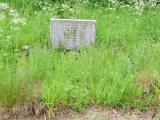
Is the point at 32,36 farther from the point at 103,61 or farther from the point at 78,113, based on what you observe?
the point at 78,113

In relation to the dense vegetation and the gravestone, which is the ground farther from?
the gravestone

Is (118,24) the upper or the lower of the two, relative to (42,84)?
upper

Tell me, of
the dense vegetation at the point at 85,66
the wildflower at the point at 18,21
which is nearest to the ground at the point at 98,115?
the dense vegetation at the point at 85,66

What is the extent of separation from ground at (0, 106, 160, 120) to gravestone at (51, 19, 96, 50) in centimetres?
164

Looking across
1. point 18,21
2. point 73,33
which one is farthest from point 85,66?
point 18,21

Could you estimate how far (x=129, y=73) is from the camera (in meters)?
4.49

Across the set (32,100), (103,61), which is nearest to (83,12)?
(103,61)

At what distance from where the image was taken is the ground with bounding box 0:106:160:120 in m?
4.04

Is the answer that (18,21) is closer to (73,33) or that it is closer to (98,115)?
(73,33)

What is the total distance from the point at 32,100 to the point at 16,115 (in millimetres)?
218

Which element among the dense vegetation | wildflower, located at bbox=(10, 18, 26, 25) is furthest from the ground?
wildflower, located at bbox=(10, 18, 26, 25)

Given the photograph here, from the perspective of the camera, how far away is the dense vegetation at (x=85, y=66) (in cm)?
416

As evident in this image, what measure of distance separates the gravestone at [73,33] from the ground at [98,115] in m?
1.64

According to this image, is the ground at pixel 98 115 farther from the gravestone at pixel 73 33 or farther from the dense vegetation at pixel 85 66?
the gravestone at pixel 73 33
